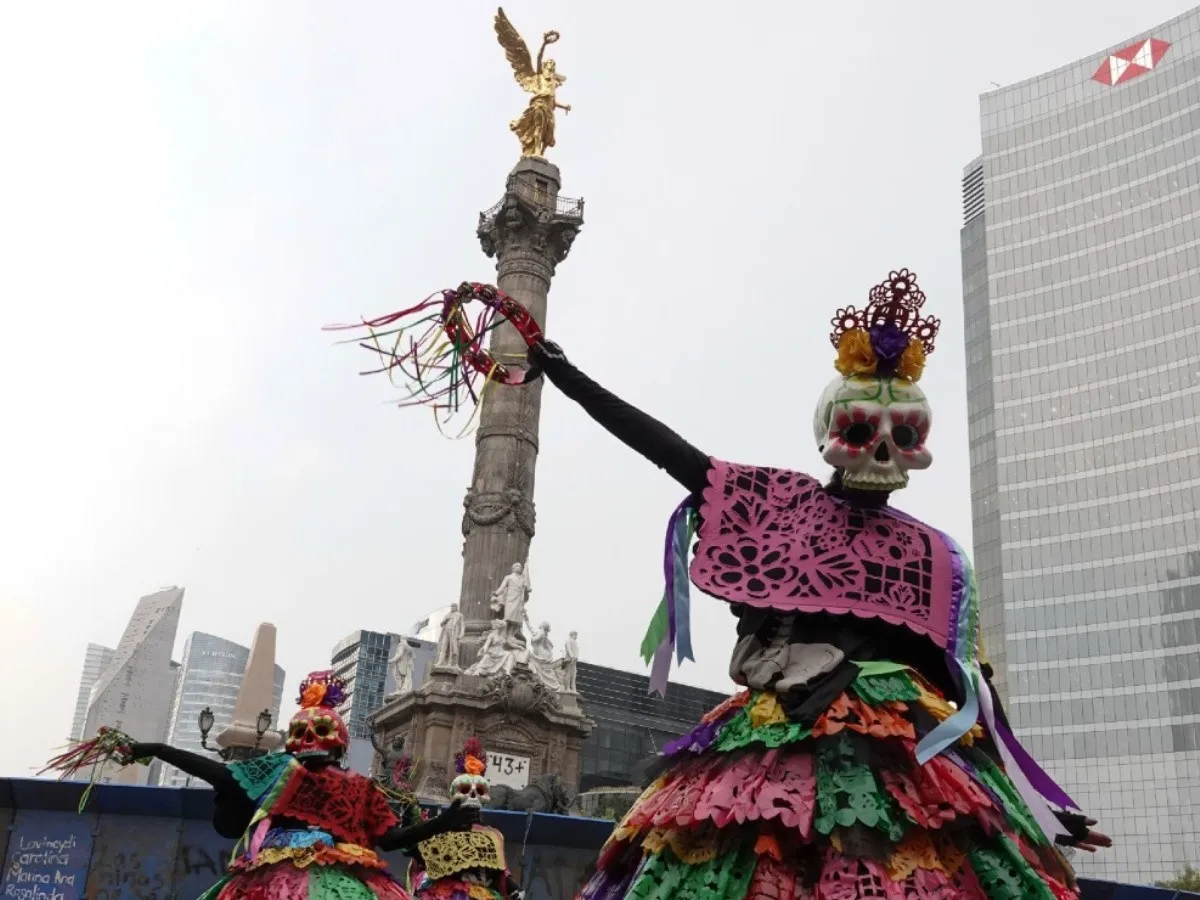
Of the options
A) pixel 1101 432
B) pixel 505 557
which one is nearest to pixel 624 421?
pixel 505 557

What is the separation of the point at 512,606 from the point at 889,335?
78.2 feet

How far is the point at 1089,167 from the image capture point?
61312 mm

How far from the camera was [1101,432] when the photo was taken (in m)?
57.0

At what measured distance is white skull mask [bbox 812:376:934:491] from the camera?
3.70 metres

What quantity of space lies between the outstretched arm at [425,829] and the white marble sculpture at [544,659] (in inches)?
772

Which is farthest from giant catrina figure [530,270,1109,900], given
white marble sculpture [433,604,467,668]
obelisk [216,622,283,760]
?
white marble sculpture [433,604,467,668]

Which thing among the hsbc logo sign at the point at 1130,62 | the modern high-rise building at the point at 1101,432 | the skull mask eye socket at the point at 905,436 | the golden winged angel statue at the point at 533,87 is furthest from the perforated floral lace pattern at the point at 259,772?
the hsbc logo sign at the point at 1130,62

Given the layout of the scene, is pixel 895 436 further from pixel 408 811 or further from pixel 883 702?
pixel 408 811

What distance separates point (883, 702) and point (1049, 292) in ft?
204

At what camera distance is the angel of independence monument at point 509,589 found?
25781 mm

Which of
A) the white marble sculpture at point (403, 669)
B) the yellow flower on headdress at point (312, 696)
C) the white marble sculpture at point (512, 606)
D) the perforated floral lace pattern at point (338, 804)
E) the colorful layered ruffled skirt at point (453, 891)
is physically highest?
the white marble sculpture at point (512, 606)

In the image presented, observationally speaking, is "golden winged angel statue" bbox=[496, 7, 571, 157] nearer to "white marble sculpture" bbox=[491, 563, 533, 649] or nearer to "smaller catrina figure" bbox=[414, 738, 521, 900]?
"white marble sculpture" bbox=[491, 563, 533, 649]

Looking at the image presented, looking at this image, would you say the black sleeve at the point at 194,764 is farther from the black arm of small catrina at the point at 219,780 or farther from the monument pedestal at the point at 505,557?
the monument pedestal at the point at 505,557

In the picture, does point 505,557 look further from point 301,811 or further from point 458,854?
point 301,811
